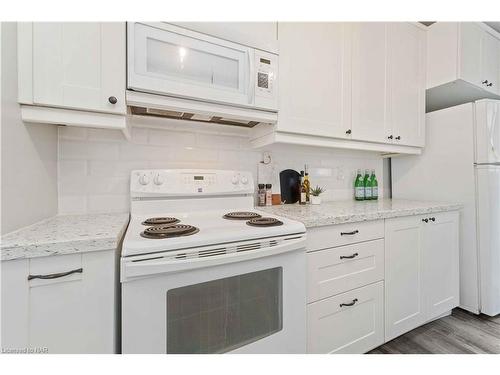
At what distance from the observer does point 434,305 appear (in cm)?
166

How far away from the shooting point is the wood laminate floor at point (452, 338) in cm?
146

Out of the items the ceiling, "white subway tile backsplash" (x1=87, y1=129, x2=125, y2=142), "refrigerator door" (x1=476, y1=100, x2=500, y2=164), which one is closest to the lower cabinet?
"refrigerator door" (x1=476, y1=100, x2=500, y2=164)

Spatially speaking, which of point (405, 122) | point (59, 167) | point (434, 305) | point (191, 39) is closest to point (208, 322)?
point (59, 167)

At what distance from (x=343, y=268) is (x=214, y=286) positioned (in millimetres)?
747

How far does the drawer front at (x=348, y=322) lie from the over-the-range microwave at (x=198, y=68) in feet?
3.77

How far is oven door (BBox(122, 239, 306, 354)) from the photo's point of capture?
30.9 inches

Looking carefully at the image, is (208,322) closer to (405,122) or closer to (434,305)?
(434,305)

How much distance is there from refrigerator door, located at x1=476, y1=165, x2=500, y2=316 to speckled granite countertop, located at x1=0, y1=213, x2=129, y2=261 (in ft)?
7.91

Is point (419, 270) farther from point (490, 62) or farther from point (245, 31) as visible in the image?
point (490, 62)

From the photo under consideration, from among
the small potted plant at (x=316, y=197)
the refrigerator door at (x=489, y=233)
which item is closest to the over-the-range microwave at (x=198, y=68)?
the small potted plant at (x=316, y=197)

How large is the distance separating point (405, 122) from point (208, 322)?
2.10 metres

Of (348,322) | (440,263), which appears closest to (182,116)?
(348,322)

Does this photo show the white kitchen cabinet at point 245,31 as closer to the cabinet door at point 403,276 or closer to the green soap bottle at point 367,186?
the cabinet door at point 403,276

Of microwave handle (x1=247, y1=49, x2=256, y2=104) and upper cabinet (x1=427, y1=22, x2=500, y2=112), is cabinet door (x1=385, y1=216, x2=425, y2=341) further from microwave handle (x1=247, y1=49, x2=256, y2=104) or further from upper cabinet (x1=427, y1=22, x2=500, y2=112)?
upper cabinet (x1=427, y1=22, x2=500, y2=112)
